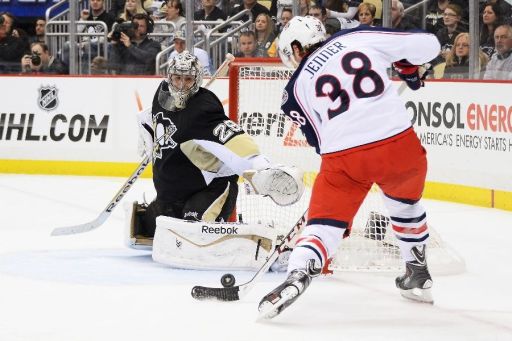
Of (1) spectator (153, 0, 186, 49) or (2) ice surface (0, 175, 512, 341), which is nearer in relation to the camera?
(2) ice surface (0, 175, 512, 341)

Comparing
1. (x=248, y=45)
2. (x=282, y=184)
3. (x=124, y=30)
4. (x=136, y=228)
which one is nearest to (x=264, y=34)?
(x=248, y=45)

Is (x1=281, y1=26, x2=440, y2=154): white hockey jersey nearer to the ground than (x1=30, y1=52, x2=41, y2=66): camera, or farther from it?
farther from it

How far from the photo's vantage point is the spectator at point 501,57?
24.7 feet

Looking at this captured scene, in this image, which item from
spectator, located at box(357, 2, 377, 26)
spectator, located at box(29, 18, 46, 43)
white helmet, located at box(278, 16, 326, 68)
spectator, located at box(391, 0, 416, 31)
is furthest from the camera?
spectator, located at box(29, 18, 46, 43)

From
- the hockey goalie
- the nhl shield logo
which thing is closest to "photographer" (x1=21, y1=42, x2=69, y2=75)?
the nhl shield logo

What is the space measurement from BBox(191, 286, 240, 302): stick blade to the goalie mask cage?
75cm

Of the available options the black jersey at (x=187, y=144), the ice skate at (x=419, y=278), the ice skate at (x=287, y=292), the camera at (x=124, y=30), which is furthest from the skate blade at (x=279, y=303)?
the camera at (x=124, y=30)

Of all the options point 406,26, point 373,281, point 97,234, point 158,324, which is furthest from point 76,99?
point 158,324

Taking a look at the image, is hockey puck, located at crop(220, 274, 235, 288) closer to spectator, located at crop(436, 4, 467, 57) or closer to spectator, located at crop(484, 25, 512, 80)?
spectator, located at crop(484, 25, 512, 80)

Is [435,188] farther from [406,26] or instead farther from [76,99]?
[76,99]

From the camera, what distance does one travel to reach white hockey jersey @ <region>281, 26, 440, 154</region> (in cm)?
396

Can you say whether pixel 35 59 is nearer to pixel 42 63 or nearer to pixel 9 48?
pixel 42 63

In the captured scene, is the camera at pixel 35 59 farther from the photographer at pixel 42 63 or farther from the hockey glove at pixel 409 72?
the hockey glove at pixel 409 72

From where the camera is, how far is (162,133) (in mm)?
5250
